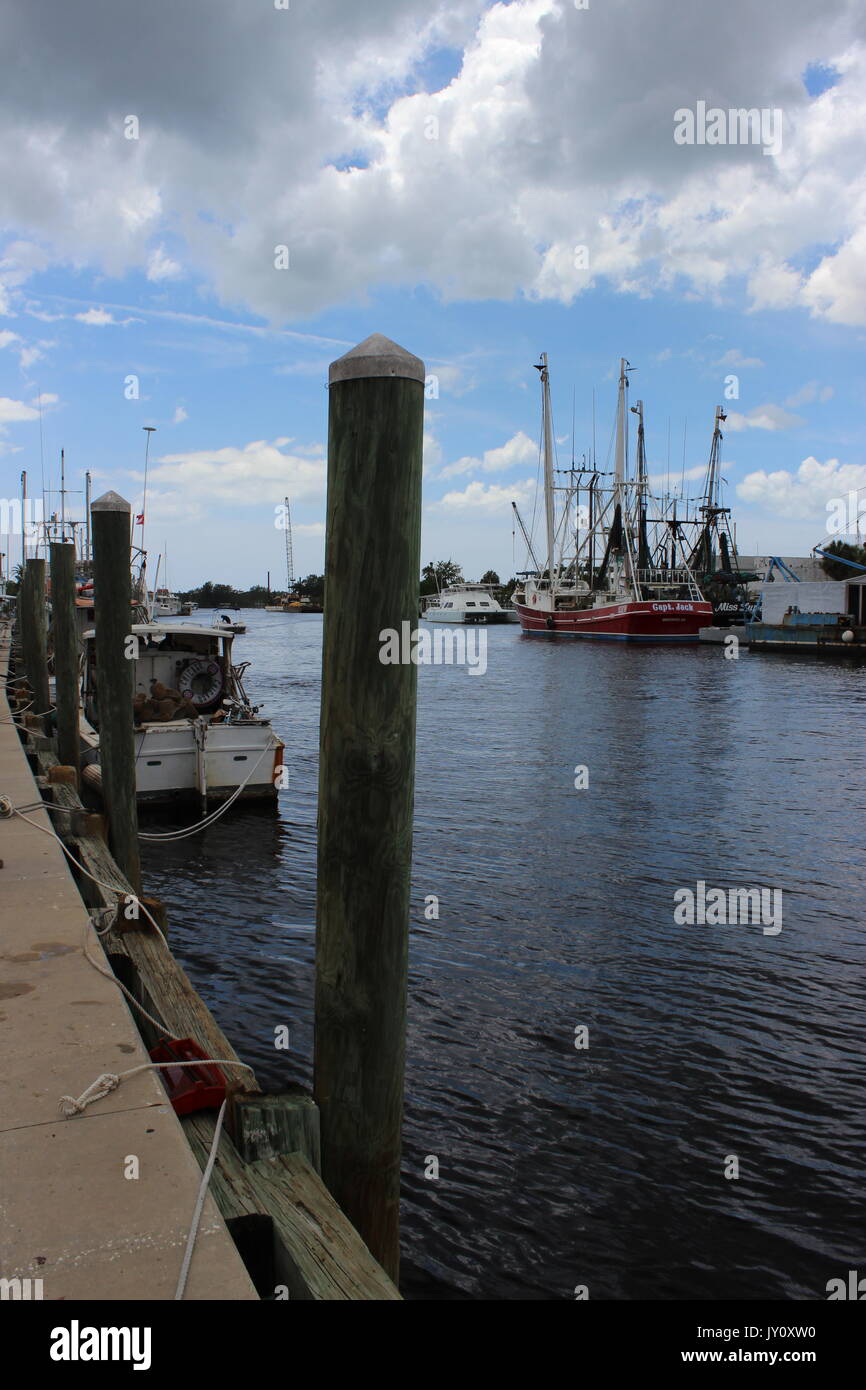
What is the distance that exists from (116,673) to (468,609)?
5344 inches

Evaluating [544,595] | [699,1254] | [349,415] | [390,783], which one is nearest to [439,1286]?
[699,1254]

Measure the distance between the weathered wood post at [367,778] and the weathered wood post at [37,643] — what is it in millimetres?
16999

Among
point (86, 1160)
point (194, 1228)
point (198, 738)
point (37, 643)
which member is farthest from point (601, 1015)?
point (37, 643)

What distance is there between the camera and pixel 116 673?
9.09 metres

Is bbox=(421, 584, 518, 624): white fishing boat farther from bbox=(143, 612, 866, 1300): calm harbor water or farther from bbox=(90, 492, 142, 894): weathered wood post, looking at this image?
bbox=(90, 492, 142, 894): weathered wood post

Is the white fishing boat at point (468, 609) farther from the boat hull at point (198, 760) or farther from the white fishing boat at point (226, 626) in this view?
the boat hull at point (198, 760)

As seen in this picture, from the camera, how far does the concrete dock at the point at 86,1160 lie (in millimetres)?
3170

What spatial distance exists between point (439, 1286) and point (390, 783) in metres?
3.49

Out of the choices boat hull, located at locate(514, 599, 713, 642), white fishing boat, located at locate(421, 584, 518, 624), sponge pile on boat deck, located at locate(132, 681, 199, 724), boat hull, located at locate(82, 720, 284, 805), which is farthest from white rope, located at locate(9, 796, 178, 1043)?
white fishing boat, located at locate(421, 584, 518, 624)

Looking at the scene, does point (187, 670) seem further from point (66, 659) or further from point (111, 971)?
point (111, 971)
